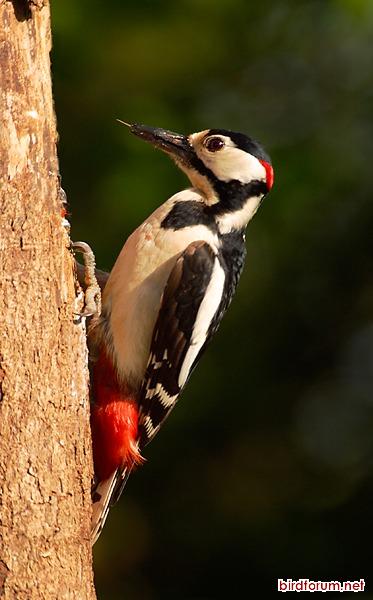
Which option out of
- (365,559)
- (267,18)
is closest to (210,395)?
(365,559)

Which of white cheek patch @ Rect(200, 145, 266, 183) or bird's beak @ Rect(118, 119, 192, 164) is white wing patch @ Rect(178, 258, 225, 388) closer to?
white cheek patch @ Rect(200, 145, 266, 183)

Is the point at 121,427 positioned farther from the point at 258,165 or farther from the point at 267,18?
the point at 267,18

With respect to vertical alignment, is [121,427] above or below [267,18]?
below

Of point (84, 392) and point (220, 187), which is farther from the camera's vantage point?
point (220, 187)

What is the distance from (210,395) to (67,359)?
201cm

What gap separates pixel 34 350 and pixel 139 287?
78cm

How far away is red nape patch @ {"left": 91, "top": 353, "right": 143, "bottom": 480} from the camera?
12.4 ft

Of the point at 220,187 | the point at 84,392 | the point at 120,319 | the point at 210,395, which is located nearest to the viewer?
the point at 84,392

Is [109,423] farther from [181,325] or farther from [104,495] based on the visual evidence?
[181,325]

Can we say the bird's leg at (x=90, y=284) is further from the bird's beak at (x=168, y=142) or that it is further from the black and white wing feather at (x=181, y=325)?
the bird's beak at (x=168, y=142)

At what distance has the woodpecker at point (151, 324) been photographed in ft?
12.4

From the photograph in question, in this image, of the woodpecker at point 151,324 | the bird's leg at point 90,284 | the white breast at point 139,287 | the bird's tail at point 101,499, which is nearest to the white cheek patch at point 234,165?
the woodpecker at point 151,324

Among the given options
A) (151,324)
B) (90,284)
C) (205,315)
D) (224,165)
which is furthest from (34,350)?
(224,165)

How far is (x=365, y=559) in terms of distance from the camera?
197 inches
